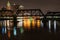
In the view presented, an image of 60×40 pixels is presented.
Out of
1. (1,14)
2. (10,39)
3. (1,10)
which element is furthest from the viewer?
(1,14)

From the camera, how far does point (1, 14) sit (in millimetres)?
17312

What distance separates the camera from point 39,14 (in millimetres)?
17406

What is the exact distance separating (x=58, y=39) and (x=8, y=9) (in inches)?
407

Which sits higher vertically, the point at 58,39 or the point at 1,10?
the point at 1,10

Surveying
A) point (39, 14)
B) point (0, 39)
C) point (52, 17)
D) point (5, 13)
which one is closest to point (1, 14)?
point (5, 13)

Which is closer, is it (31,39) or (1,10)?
(31,39)

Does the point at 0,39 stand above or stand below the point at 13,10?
below

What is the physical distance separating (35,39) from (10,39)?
31.3 inches

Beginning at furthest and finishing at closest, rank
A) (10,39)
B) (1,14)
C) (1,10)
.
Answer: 1. (1,14)
2. (1,10)
3. (10,39)

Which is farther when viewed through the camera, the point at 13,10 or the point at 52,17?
the point at 52,17

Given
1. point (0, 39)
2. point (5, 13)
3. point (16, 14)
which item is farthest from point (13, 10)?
point (0, 39)

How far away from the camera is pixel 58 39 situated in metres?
6.62

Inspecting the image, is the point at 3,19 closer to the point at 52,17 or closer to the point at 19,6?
the point at 19,6

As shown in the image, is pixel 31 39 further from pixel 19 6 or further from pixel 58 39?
pixel 19 6
